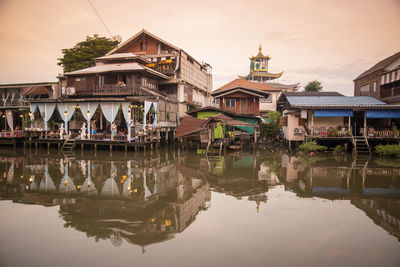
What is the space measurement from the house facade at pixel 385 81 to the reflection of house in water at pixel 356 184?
901 centimetres

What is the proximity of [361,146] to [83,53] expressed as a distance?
29.1 m

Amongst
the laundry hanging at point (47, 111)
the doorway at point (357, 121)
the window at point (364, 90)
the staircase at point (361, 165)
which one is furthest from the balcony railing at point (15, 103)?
the window at point (364, 90)

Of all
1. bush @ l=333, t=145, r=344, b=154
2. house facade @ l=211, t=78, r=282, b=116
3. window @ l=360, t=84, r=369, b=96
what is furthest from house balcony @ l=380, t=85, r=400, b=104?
house facade @ l=211, t=78, r=282, b=116

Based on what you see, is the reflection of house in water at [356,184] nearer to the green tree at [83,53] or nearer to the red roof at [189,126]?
the red roof at [189,126]

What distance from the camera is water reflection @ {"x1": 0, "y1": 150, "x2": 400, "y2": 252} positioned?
6.48m

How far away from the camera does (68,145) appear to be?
20.2 meters

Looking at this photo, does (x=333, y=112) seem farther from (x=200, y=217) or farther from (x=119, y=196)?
(x=119, y=196)

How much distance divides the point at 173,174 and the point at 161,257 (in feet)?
22.1

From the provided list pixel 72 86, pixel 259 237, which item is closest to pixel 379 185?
pixel 259 237

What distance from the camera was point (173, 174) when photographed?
1168 centimetres

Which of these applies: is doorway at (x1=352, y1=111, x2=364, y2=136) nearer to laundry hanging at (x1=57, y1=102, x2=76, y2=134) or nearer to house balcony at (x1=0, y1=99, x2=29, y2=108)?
laundry hanging at (x1=57, y1=102, x2=76, y2=134)

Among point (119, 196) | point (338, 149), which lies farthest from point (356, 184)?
point (338, 149)

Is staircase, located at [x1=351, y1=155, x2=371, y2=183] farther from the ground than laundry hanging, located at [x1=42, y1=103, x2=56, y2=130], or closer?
closer

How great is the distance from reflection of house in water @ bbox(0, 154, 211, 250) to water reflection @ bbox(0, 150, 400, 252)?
0.02 metres
